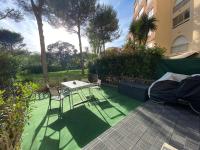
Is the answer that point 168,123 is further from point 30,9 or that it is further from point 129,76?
point 30,9

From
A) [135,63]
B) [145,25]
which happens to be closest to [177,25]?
[145,25]

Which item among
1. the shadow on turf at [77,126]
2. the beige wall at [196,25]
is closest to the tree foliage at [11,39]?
the shadow on turf at [77,126]

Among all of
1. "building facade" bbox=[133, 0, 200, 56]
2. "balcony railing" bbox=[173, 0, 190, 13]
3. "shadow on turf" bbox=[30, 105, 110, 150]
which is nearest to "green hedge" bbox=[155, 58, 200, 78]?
"shadow on turf" bbox=[30, 105, 110, 150]

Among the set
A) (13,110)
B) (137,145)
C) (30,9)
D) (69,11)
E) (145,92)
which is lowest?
(137,145)

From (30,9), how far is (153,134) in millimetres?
10698

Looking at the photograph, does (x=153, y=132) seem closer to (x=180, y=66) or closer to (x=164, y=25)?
(x=180, y=66)

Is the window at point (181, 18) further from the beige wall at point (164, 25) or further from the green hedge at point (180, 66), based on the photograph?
the green hedge at point (180, 66)

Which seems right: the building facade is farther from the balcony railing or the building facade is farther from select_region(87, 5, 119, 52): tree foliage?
select_region(87, 5, 119, 52): tree foliage

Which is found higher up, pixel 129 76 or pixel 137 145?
pixel 129 76

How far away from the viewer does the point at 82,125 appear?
123 inches

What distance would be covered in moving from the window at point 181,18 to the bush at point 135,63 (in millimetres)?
9277

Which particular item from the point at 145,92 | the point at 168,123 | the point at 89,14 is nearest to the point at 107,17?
the point at 89,14

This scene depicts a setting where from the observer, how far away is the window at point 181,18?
41.1 feet

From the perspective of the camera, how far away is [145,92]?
14.8 feet
